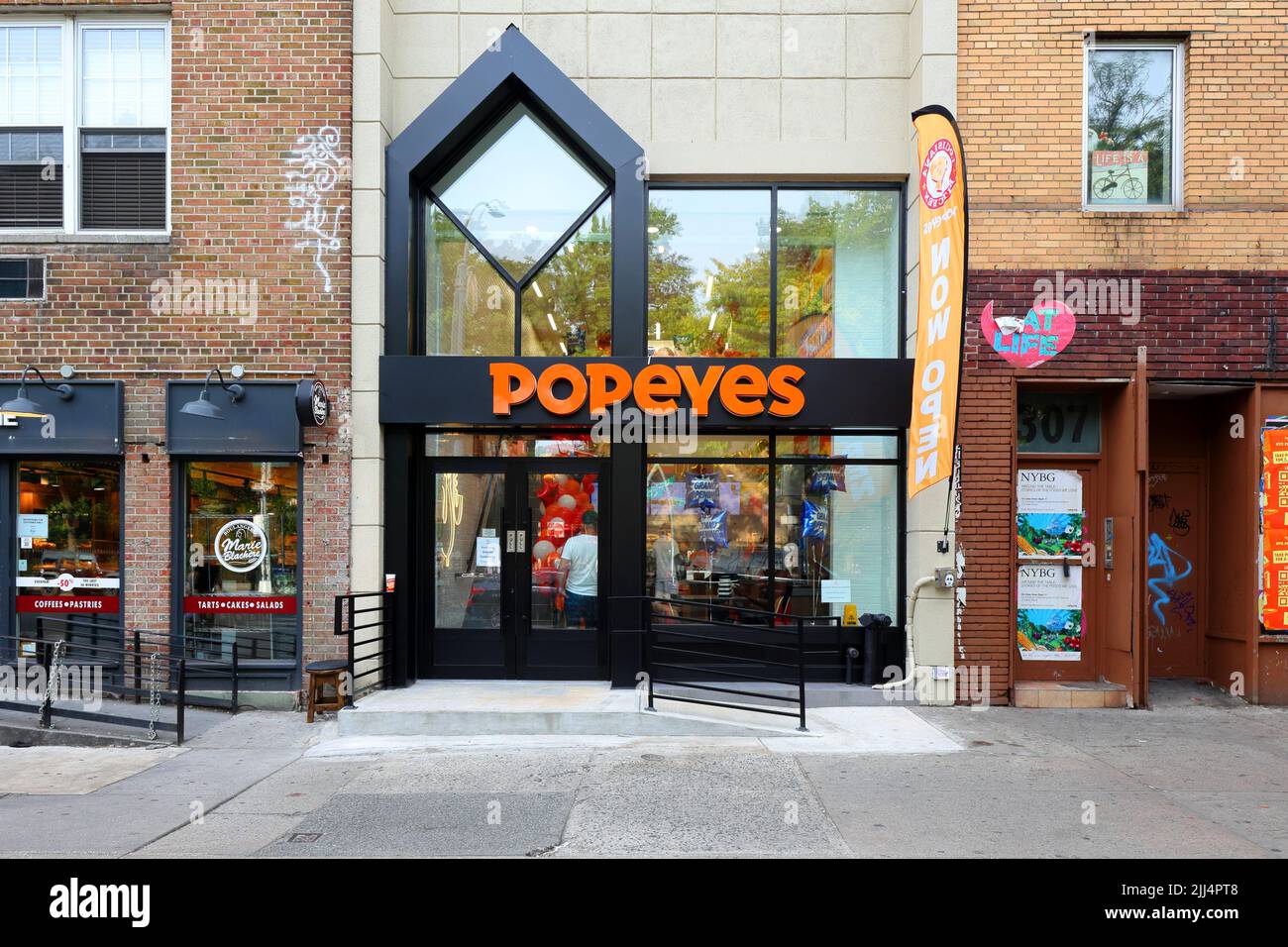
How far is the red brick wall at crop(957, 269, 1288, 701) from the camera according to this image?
31.4 feet

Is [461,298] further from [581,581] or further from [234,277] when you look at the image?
[581,581]

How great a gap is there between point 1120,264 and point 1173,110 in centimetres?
196

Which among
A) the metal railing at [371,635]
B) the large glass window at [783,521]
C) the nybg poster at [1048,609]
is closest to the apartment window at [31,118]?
the metal railing at [371,635]

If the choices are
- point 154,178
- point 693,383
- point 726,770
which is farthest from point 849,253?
point 154,178

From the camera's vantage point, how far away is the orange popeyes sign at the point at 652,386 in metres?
9.69

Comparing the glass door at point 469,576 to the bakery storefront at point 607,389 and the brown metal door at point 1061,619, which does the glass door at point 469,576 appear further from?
the brown metal door at point 1061,619

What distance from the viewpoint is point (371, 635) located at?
9672mm

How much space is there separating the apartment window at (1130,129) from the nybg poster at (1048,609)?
13.9 ft

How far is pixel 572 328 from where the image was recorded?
10.4 metres

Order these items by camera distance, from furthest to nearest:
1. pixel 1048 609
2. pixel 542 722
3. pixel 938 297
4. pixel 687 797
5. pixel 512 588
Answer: pixel 512 588, pixel 1048 609, pixel 938 297, pixel 542 722, pixel 687 797

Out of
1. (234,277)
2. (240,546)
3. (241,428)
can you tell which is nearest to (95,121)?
(234,277)

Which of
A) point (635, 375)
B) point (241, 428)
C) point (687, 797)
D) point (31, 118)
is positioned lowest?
point (687, 797)

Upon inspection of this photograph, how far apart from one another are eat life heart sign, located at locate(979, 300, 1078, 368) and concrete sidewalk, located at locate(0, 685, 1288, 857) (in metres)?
3.89

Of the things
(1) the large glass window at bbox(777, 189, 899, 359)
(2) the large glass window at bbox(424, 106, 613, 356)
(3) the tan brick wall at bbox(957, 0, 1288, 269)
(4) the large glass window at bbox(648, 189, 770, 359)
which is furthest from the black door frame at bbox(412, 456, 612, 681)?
(3) the tan brick wall at bbox(957, 0, 1288, 269)
